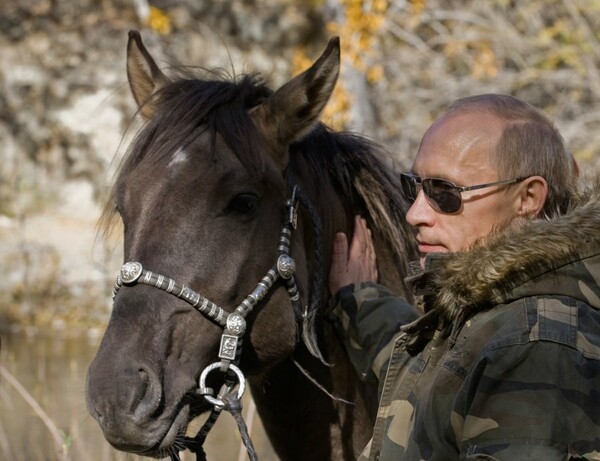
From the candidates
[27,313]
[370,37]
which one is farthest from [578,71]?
[27,313]

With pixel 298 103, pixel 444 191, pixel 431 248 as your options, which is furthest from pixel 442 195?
pixel 298 103

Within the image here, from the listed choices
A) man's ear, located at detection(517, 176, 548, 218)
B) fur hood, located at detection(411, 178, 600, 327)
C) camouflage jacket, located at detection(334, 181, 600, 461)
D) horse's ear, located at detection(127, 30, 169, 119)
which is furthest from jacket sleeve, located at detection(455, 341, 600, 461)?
horse's ear, located at detection(127, 30, 169, 119)

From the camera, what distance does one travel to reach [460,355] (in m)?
1.87

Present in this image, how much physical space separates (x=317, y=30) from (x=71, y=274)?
651 cm

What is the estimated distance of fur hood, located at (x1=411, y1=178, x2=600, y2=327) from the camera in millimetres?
1820

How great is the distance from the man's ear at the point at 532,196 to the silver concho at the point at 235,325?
2.91ft

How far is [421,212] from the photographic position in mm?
2258

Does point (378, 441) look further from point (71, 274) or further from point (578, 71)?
point (71, 274)

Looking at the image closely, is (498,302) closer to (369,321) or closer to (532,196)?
(532,196)

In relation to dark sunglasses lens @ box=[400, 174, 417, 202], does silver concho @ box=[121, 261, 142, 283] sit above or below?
below

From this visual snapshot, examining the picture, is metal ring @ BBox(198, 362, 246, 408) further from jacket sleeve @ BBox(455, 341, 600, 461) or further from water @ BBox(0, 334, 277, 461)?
water @ BBox(0, 334, 277, 461)

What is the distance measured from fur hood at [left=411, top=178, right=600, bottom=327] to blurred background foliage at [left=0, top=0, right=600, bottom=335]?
4.33 metres

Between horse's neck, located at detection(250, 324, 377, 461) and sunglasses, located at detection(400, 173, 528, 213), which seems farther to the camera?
horse's neck, located at detection(250, 324, 377, 461)

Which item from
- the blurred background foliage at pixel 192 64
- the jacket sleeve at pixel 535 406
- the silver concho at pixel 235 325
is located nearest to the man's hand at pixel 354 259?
the silver concho at pixel 235 325
